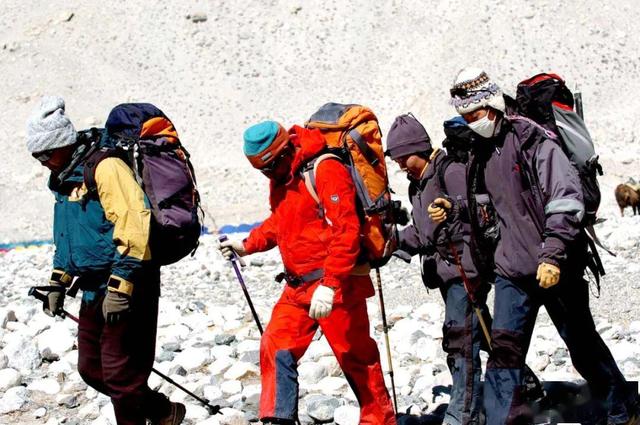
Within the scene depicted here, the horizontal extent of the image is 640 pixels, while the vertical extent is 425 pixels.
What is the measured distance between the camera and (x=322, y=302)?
17.4ft

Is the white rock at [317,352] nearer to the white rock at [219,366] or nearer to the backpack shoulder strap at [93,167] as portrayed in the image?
the white rock at [219,366]

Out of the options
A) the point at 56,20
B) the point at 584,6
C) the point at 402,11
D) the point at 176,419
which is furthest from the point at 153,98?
the point at 176,419

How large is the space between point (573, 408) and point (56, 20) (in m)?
43.3

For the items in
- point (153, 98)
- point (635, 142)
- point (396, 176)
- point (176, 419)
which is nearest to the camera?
point (176, 419)

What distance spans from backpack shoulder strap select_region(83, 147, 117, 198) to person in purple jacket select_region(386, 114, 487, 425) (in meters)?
1.66

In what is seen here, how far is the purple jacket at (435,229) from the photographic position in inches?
243

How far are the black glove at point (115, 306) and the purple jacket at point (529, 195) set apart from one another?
1.79 metres

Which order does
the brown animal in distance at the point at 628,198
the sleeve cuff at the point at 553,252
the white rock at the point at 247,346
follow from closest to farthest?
the sleeve cuff at the point at 553,252, the white rock at the point at 247,346, the brown animal in distance at the point at 628,198

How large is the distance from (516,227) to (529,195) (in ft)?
0.54

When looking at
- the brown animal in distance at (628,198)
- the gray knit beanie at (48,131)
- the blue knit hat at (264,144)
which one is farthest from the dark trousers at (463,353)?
the brown animal in distance at (628,198)

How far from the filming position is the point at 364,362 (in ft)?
18.6

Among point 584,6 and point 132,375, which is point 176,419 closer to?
point 132,375

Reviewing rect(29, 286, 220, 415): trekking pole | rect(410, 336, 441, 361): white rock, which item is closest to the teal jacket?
rect(29, 286, 220, 415): trekking pole

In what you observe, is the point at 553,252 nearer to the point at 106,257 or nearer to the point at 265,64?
the point at 106,257
